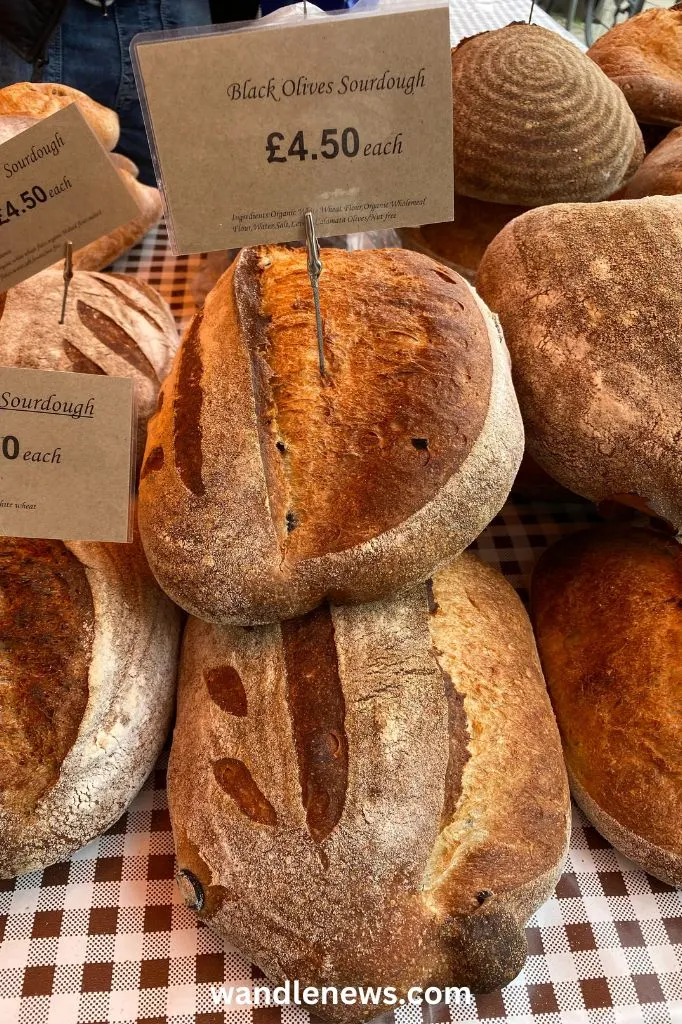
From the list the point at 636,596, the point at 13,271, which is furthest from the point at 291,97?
the point at 636,596

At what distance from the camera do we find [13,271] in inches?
43.2

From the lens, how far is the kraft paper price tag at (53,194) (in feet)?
3.32

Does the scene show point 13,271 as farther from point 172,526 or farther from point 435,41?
point 435,41

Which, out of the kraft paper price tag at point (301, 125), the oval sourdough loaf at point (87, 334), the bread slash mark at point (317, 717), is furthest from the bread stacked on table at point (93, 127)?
the bread slash mark at point (317, 717)

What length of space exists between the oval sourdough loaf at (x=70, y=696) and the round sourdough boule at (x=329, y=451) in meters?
0.15

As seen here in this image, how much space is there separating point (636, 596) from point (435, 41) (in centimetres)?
86

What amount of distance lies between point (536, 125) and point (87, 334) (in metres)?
1.06

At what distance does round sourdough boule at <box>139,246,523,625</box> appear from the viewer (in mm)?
955

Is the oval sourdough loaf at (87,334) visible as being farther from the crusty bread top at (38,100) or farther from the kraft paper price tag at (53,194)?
the crusty bread top at (38,100)

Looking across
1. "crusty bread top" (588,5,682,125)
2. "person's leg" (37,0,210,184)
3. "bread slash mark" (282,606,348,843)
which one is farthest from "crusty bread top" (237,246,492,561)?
"person's leg" (37,0,210,184)

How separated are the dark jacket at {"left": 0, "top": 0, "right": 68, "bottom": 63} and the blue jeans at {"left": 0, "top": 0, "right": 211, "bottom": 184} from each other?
14 centimetres

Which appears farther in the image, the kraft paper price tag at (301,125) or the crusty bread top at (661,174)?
the crusty bread top at (661,174)

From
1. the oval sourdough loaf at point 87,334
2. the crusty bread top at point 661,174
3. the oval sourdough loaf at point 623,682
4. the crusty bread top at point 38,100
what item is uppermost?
the crusty bread top at point 38,100

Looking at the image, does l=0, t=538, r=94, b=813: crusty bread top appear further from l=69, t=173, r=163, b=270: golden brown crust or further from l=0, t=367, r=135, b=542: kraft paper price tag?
l=69, t=173, r=163, b=270: golden brown crust
